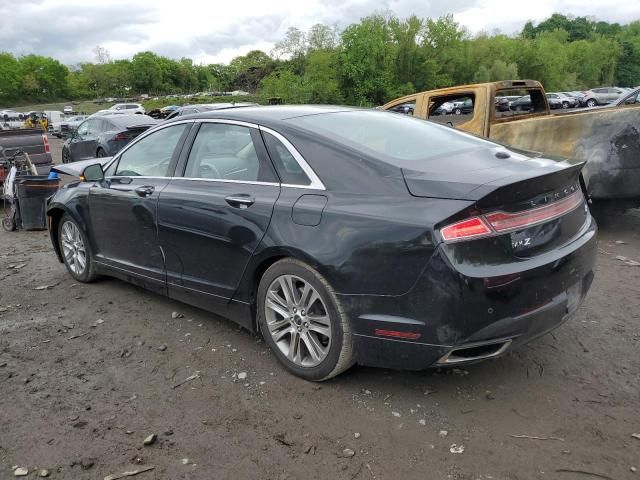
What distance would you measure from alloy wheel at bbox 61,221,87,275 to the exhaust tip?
3.74 metres

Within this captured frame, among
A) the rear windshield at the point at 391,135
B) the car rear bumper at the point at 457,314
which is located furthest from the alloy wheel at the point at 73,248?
the car rear bumper at the point at 457,314

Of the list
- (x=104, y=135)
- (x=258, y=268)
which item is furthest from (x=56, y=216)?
(x=104, y=135)

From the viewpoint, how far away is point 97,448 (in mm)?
2896

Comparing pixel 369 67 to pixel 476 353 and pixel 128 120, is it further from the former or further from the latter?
pixel 476 353

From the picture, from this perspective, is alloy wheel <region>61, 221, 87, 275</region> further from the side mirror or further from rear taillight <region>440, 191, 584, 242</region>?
rear taillight <region>440, 191, 584, 242</region>

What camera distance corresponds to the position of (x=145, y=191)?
14.3ft

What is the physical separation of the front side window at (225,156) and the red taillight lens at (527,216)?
4.66 ft

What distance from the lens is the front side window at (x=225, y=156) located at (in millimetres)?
3709

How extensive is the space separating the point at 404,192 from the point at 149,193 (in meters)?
2.23

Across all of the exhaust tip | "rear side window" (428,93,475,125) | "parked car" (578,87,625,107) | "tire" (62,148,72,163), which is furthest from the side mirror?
"parked car" (578,87,625,107)

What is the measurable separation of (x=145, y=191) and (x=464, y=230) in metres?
2.63

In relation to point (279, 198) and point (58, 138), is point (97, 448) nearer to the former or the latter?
point (279, 198)

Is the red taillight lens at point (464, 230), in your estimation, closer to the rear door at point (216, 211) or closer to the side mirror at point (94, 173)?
the rear door at point (216, 211)

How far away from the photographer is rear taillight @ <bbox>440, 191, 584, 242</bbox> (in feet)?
8.98
